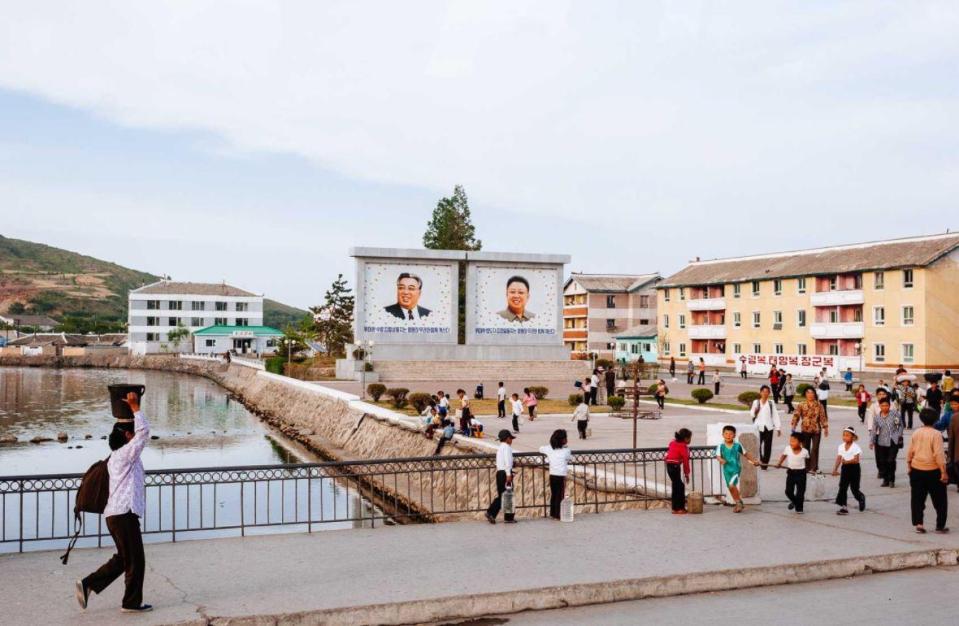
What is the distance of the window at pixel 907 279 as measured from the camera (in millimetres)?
60750

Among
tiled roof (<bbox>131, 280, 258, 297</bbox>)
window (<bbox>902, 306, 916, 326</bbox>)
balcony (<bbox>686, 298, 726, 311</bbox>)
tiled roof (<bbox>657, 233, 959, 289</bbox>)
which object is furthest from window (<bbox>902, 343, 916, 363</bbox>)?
tiled roof (<bbox>131, 280, 258, 297</bbox>)

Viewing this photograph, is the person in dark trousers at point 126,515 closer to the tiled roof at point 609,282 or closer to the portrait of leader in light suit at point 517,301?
the portrait of leader in light suit at point 517,301

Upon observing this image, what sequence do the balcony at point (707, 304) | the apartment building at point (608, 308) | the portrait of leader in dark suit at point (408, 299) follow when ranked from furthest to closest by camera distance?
the apartment building at point (608, 308)
the balcony at point (707, 304)
the portrait of leader in dark suit at point (408, 299)

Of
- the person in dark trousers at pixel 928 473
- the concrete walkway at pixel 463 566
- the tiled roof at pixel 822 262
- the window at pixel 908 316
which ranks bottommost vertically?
the concrete walkway at pixel 463 566

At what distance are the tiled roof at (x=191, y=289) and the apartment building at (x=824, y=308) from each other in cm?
7596

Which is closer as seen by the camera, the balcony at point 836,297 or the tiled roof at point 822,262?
the tiled roof at point 822,262

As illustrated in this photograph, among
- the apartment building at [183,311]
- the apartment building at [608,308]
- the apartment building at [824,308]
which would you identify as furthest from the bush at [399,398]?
the apartment building at [183,311]

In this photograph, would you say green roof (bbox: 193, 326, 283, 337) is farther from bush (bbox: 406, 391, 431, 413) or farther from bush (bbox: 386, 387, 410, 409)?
bush (bbox: 406, 391, 431, 413)

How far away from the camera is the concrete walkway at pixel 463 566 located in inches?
324

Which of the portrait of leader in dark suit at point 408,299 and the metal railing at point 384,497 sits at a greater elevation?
the portrait of leader in dark suit at point 408,299

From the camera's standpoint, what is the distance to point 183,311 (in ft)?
430

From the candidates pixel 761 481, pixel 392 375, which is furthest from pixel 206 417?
pixel 761 481

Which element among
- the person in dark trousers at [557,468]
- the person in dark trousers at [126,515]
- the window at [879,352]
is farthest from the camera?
the window at [879,352]

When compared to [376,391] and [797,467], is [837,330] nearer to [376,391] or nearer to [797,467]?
[376,391]
